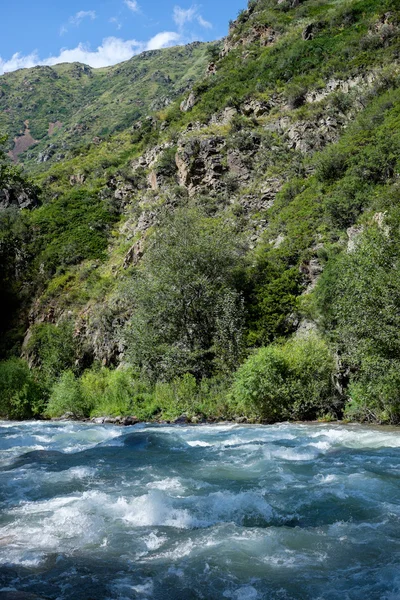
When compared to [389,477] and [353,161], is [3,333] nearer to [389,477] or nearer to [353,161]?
[353,161]

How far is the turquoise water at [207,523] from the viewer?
19.5 feet

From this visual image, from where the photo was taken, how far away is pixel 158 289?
31.7 metres

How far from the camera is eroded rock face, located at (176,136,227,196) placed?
50.1 metres

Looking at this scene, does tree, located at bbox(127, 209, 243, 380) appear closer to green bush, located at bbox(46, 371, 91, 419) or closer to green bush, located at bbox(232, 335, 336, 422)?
green bush, located at bbox(46, 371, 91, 419)

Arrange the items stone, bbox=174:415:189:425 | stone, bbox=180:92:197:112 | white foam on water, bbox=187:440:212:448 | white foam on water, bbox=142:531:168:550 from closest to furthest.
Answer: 1. white foam on water, bbox=142:531:168:550
2. white foam on water, bbox=187:440:212:448
3. stone, bbox=174:415:189:425
4. stone, bbox=180:92:197:112

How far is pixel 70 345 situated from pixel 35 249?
21.5m

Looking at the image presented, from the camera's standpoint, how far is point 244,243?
37.2 m

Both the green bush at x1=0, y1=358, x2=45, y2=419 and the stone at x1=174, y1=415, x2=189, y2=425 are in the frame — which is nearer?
the stone at x1=174, y1=415, x2=189, y2=425

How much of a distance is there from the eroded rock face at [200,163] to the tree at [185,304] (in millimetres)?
16071

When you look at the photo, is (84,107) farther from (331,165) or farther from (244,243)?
(244,243)

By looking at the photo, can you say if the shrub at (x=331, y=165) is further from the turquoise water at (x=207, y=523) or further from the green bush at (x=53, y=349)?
the turquoise water at (x=207, y=523)

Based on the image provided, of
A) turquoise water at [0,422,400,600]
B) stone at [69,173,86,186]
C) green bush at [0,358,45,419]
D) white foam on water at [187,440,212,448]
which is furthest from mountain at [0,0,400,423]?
turquoise water at [0,422,400,600]

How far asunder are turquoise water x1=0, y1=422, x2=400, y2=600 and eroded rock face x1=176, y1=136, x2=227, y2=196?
39177mm

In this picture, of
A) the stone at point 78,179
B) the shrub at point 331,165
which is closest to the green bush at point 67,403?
the shrub at point 331,165
